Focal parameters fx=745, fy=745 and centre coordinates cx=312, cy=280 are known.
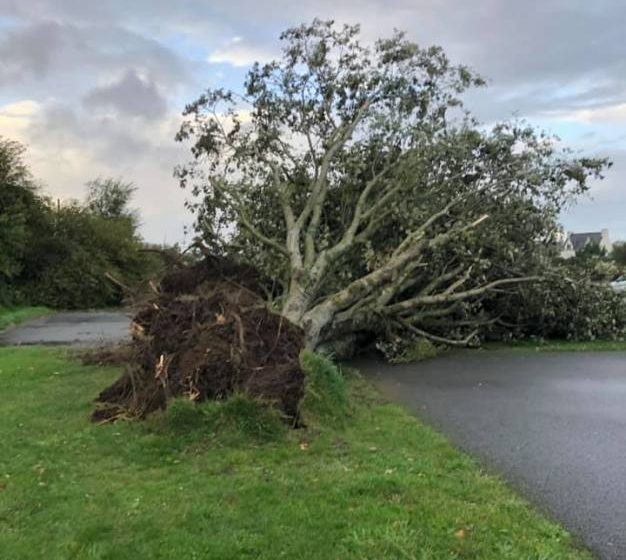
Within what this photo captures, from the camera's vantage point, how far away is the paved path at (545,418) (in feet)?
16.2

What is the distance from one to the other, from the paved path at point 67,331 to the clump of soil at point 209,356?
695 cm

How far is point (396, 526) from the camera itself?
4250mm

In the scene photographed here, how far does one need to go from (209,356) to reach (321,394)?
3.95 ft

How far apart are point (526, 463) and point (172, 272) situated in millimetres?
6020

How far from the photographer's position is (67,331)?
20000 millimetres

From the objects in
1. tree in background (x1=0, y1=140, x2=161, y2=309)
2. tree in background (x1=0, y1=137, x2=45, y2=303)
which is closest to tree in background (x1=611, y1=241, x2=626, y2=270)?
tree in background (x1=0, y1=140, x2=161, y2=309)

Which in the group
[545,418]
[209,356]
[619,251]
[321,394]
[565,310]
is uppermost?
[619,251]

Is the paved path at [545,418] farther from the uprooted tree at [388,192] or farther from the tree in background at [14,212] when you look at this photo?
the tree in background at [14,212]

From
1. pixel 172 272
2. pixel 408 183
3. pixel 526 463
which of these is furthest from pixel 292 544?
pixel 408 183

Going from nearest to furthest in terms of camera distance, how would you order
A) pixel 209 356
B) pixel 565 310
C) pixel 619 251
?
1. pixel 209 356
2. pixel 565 310
3. pixel 619 251

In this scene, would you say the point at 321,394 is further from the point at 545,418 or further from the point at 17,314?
Answer: the point at 17,314

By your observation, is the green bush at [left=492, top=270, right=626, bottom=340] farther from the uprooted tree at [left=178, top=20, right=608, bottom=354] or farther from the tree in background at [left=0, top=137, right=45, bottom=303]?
the tree in background at [left=0, top=137, right=45, bottom=303]

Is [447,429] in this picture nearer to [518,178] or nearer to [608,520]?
[608,520]

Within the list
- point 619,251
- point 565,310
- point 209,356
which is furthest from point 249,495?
point 619,251
